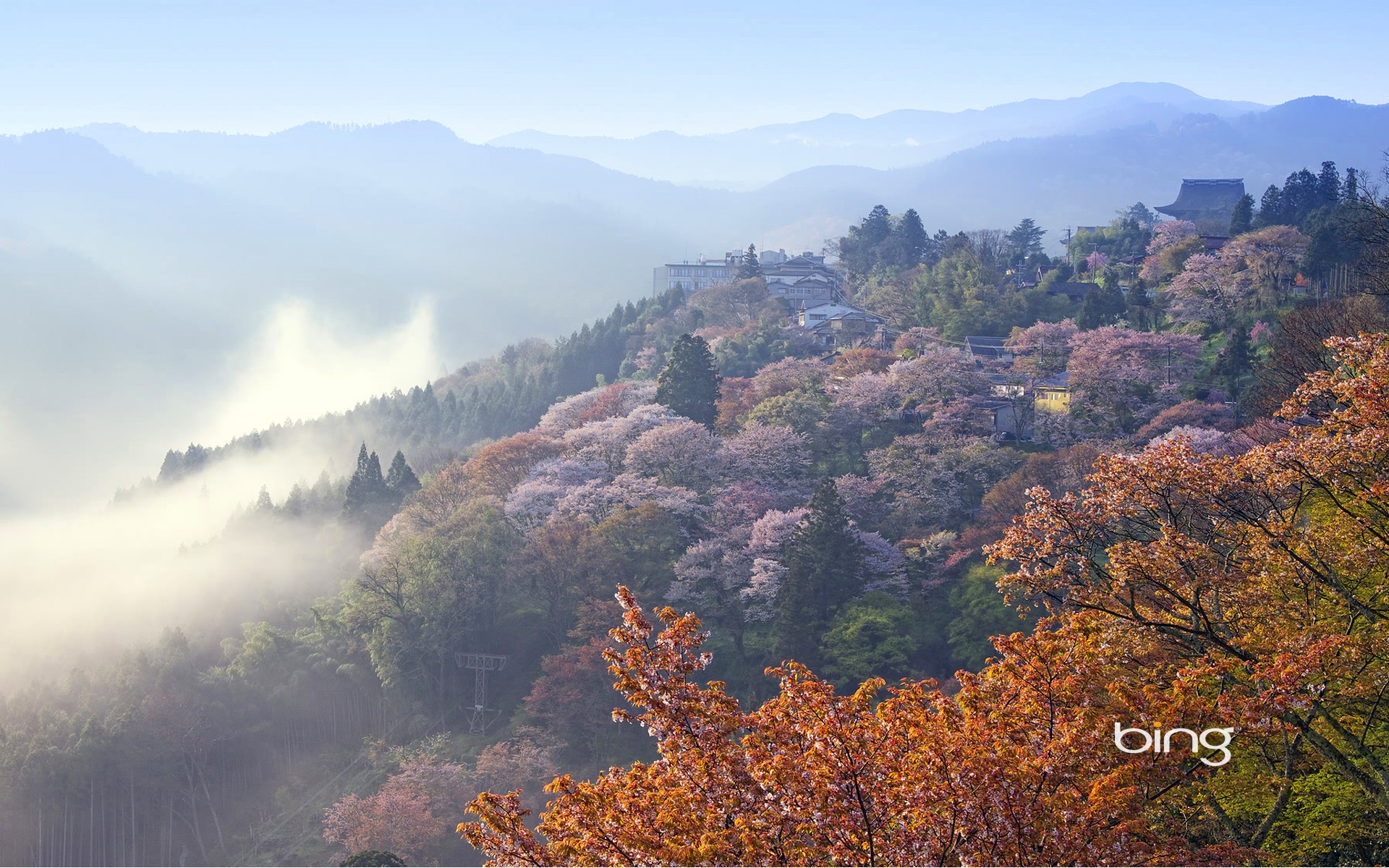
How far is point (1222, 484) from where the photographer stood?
9875mm

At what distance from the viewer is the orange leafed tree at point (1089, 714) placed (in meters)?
6.61

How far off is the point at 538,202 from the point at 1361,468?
18810cm

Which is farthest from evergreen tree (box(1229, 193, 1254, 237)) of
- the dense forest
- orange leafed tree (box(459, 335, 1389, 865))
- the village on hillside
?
orange leafed tree (box(459, 335, 1389, 865))

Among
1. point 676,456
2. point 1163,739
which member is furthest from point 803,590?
point 1163,739

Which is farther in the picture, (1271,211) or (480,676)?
(1271,211)

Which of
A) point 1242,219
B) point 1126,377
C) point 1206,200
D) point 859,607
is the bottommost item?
point 859,607

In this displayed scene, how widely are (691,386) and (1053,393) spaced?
12047 mm

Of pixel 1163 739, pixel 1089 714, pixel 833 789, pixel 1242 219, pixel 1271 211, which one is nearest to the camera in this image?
pixel 833 789

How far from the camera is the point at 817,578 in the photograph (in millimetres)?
26672

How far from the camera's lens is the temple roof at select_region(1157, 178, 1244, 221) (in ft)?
201

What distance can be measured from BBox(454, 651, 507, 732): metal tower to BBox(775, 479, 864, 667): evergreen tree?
8.01 metres

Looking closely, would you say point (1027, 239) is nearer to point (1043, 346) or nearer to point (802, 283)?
point (802, 283)

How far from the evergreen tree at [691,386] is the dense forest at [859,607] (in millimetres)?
119

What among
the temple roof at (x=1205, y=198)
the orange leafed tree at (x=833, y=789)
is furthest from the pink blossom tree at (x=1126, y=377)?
the temple roof at (x=1205, y=198)
